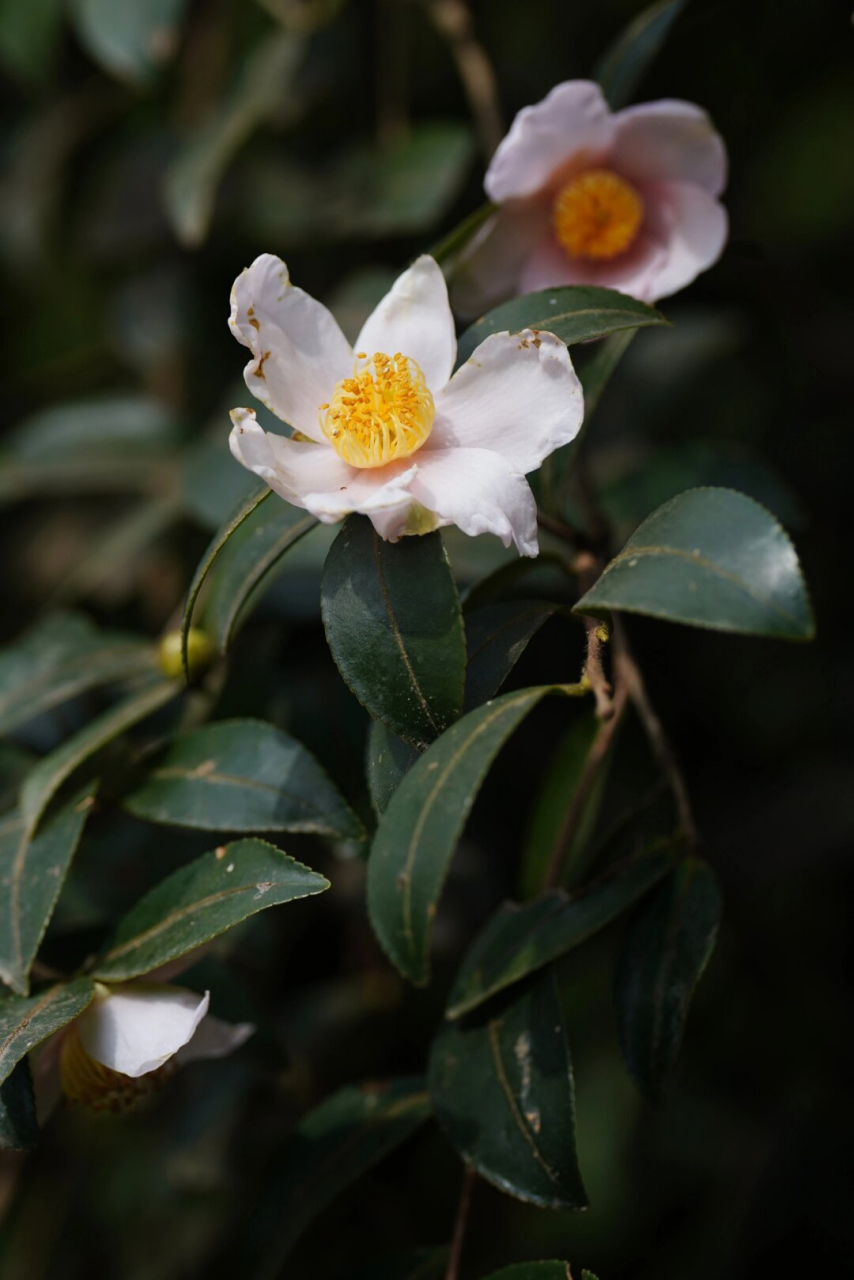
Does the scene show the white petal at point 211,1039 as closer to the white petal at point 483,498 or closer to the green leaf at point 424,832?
the green leaf at point 424,832

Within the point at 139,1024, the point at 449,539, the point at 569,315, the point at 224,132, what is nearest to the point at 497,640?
the point at 569,315

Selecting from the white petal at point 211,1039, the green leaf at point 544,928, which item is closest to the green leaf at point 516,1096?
the green leaf at point 544,928

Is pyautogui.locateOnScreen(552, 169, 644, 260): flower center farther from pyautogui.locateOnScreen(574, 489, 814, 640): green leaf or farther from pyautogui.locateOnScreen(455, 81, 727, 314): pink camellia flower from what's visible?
pyautogui.locateOnScreen(574, 489, 814, 640): green leaf

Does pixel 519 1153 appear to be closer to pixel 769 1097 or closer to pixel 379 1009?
pixel 379 1009

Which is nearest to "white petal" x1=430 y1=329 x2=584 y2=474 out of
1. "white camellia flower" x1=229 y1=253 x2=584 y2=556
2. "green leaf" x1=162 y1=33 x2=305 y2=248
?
"white camellia flower" x1=229 y1=253 x2=584 y2=556

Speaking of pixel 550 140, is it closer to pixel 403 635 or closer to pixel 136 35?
pixel 403 635

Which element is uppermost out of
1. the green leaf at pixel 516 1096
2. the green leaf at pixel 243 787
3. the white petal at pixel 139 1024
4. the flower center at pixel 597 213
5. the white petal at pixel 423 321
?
the white petal at pixel 423 321
